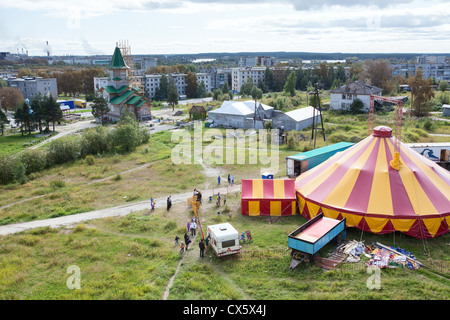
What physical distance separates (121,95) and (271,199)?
47.4m

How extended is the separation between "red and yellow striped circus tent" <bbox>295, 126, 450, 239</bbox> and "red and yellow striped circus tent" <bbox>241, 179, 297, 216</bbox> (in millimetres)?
608

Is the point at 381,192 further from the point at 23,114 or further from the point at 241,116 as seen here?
the point at 23,114

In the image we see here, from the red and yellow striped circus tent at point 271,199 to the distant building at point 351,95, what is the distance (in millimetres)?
39246

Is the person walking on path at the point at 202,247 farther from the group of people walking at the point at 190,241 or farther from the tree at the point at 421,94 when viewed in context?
the tree at the point at 421,94

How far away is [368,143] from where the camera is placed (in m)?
20.4

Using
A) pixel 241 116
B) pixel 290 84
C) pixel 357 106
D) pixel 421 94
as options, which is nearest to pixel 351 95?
pixel 357 106

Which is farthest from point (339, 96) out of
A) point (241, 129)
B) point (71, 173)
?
point (71, 173)

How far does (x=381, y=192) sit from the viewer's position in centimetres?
1781

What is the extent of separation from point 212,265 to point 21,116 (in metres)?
47.2

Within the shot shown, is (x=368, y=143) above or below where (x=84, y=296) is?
above

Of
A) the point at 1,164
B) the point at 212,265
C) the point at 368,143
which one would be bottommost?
the point at 212,265
